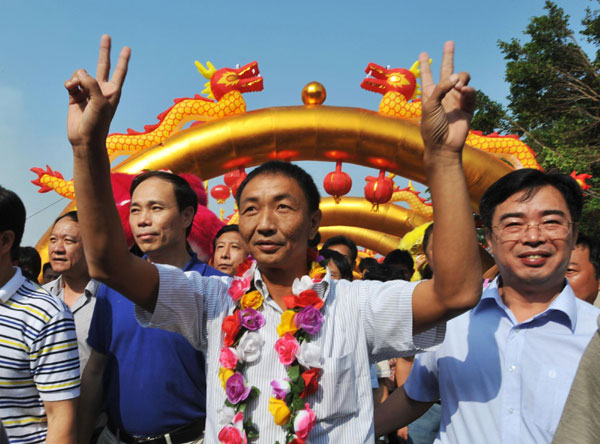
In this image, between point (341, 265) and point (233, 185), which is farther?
point (233, 185)

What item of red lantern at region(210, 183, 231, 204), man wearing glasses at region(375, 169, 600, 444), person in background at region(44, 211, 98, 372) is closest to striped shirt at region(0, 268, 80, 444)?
person in background at region(44, 211, 98, 372)

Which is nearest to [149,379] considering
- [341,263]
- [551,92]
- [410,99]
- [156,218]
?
[156,218]

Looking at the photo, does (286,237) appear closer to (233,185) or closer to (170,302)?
(170,302)

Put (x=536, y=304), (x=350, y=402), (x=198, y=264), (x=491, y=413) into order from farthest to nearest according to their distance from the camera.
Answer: (x=198, y=264), (x=536, y=304), (x=491, y=413), (x=350, y=402)

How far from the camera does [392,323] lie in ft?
4.53

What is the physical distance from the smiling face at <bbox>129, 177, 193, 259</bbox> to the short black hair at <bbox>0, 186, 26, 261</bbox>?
451 millimetres

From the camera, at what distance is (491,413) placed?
1486 mm

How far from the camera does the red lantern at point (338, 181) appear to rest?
23.2ft

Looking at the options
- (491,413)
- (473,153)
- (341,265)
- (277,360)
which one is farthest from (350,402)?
(473,153)

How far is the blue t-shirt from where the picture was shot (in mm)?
1829

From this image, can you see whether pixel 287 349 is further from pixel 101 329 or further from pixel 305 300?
pixel 101 329

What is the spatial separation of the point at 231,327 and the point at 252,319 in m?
0.06

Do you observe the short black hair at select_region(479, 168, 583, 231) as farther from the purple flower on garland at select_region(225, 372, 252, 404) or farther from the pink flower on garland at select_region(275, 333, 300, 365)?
the purple flower on garland at select_region(225, 372, 252, 404)

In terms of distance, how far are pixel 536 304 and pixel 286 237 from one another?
827mm
